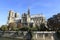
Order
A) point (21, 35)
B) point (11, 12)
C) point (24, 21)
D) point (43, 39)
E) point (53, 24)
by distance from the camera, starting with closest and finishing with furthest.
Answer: point (43, 39) < point (21, 35) < point (53, 24) < point (24, 21) < point (11, 12)

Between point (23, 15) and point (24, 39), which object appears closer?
point (24, 39)

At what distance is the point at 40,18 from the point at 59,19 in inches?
1052

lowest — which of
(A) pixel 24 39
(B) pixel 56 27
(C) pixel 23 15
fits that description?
(A) pixel 24 39

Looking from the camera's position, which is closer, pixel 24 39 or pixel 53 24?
pixel 24 39

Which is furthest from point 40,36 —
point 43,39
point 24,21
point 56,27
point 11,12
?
point 11,12

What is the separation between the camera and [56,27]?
149 feet

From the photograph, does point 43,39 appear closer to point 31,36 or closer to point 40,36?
point 40,36

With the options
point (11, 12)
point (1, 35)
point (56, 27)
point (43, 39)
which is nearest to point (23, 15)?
point (11, 12)

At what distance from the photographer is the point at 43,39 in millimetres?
39594

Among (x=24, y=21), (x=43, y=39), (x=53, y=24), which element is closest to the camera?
(x=43, y=39)

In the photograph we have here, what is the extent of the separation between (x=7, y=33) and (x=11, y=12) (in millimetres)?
38958

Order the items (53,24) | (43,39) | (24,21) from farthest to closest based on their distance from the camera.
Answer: (24,21) < (53,24) < (43,39)

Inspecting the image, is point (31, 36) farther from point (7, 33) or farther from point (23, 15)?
point (23, 15)

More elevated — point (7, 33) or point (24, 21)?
point (24, 21)
